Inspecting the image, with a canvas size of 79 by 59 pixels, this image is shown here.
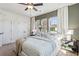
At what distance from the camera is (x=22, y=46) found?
1.88 m

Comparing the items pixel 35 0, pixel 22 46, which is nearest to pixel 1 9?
pixel 35 0

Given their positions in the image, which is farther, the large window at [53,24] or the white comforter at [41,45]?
the large window at [53,24]

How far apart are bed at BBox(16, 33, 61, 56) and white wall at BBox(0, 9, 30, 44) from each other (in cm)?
15

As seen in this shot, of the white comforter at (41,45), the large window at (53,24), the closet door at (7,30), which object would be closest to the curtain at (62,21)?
the large window at (53,24)

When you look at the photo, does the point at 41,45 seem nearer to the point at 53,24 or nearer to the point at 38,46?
the point at 38,46

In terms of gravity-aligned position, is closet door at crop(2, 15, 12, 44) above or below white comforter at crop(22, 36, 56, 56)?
above

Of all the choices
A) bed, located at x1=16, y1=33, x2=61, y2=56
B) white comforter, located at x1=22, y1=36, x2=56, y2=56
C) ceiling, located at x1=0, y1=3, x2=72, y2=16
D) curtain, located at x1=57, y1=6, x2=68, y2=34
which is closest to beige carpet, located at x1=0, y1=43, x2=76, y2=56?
bed, located at x1=16, y1=33, x2=61, y2=56

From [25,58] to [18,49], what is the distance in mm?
235

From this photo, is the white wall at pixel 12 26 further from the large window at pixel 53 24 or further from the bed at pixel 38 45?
the large window at pixel 53 24

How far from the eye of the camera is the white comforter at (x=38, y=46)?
175cm

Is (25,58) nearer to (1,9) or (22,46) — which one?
(22,46)

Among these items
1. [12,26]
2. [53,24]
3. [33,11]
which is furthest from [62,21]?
[12,26]

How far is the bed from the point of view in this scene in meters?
1.78

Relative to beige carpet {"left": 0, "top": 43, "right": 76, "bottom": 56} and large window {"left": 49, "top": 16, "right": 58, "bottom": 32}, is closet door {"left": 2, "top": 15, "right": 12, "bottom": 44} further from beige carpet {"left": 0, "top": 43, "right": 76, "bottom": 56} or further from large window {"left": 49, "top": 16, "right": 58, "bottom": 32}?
large window {"left": 49, "top": 16, "right": 58, "bottom": 32}
